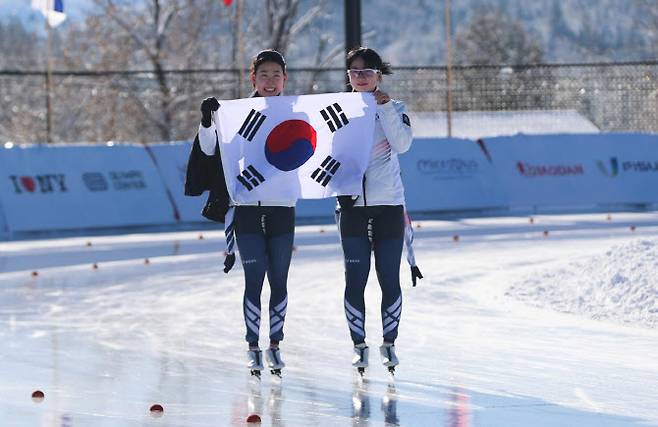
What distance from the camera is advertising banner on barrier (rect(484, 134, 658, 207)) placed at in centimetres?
2836

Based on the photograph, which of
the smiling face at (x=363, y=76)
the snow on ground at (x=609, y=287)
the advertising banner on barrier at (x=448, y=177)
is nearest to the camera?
the smiling face at (x=363, y=76)

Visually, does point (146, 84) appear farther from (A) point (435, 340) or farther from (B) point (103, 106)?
(A) point (435, 340)

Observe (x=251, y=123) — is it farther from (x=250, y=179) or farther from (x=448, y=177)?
(x=448, y=177)

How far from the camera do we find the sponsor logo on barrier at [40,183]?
23469 mm

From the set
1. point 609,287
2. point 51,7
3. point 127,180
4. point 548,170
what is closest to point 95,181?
point 127,180

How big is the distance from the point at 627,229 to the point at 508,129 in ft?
26.5

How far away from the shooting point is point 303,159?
975 centimetres

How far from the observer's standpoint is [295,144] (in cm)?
975

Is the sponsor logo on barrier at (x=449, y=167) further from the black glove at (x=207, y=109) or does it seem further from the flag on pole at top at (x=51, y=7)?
the black glove at (x=207, y=109)

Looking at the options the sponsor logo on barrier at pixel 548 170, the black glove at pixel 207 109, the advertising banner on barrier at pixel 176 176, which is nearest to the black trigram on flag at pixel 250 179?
the black glove at pixel 207 109

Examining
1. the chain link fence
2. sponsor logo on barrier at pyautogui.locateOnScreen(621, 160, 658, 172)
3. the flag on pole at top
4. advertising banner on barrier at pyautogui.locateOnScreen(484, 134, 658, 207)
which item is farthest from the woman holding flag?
the chain link fence

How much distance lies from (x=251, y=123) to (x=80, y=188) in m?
14.7

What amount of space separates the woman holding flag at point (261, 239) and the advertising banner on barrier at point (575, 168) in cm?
1906

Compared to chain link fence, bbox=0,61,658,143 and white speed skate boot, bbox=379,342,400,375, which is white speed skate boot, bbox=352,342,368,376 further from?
chain link fence, bbox=0,61,658,143
